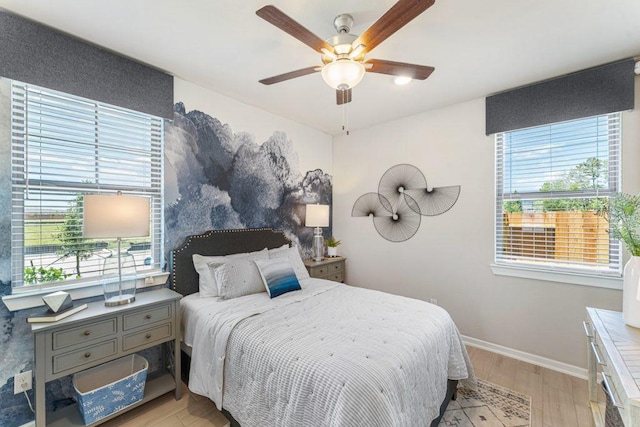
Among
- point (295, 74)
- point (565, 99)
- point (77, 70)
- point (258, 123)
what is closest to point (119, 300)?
point (77, 70)

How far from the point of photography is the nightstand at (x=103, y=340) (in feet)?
5.08

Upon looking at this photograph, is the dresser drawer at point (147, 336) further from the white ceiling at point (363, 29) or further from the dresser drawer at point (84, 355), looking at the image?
the white ceiling at point (363, 29)

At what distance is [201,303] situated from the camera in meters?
2.21

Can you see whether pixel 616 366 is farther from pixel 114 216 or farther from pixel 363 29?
pixel 114 216

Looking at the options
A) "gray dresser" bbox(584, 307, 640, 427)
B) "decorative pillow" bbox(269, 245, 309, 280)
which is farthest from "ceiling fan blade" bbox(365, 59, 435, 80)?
"decorative pillow" bbox(269, 245, 309, 280)

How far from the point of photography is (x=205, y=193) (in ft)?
8.98

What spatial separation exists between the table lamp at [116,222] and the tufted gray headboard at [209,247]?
1.45ft

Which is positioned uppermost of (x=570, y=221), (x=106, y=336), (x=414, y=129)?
(x=414, y=129)

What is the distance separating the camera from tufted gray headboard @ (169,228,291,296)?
2.45 m

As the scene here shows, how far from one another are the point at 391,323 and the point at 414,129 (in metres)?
2.47

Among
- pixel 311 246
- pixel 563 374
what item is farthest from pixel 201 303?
pixel 563 374

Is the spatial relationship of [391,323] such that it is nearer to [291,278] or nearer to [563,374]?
[291,278]

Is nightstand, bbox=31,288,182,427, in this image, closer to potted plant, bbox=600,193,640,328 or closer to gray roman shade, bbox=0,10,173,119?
gray roman shade, bbox=0,10,173,119

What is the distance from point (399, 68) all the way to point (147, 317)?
8.00 feet
